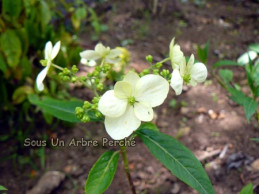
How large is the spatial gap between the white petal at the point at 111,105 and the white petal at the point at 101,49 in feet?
1.20

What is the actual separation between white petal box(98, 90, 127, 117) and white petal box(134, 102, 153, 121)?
45 millimetres

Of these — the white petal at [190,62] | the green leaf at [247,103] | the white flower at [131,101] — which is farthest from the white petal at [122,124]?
the green leaf at [247,103]

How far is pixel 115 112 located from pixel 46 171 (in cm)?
130

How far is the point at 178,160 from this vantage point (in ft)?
3.92

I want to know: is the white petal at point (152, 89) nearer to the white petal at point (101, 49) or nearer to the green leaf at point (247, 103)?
the white petal at point (101, 49)

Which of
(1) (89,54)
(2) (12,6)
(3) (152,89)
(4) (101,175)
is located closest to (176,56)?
(3) (152,89)

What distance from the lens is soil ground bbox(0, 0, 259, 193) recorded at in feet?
6.61

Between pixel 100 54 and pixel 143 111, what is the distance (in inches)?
17.3

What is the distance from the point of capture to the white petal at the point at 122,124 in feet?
3.43

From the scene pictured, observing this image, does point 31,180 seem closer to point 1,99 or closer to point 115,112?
point 1,99

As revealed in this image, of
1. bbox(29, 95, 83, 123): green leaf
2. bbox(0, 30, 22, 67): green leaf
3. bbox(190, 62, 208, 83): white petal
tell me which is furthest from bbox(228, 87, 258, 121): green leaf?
bbox(0, 30, 22, 67): green leaf

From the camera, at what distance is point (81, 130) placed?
2.38 metres

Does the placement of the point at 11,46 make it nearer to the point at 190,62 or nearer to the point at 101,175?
the point at 101,175

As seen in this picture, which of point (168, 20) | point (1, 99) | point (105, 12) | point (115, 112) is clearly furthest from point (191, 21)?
point (115, 112)
